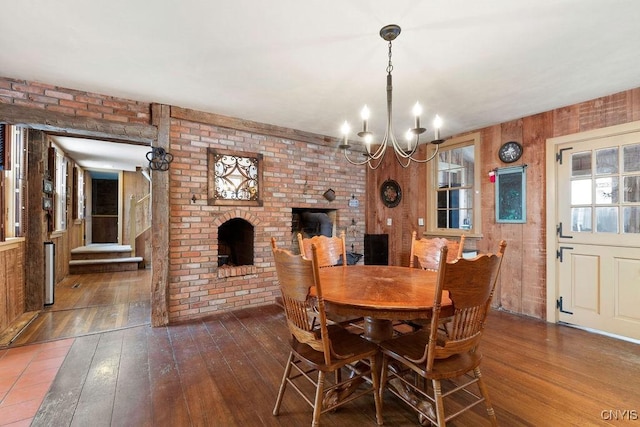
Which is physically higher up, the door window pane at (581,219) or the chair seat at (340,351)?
the door window pane at (581,219)

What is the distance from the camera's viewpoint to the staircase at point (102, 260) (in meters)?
5.53

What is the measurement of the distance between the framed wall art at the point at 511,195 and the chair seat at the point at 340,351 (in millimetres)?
2832

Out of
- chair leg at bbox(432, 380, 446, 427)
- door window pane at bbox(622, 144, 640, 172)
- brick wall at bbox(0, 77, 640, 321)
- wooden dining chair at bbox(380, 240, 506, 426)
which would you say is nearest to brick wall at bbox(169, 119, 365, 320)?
brick wall at bbox(0, 77, 640, 321)

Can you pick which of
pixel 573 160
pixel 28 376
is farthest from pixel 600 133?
pixel 28 376

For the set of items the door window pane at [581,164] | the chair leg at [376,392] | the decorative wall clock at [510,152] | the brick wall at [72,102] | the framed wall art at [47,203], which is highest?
the brick wall at [72,102]

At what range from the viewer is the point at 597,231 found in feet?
9.71

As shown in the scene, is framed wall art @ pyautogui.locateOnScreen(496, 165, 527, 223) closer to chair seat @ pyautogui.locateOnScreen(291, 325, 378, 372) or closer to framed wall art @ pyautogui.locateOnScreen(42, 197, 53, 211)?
chair seat @ pyautogui.locateOnScreen(291, 325, 378, 372)

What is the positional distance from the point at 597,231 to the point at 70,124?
5.33 meters

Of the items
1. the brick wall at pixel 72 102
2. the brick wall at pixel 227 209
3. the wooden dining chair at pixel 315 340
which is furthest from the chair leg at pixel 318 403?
the brick wall at pixel 72 102

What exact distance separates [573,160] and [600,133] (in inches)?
13.0

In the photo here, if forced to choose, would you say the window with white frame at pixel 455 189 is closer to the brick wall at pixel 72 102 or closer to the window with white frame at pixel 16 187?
the brick wall at pixel 72 102

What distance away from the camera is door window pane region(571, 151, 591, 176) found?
3026mm

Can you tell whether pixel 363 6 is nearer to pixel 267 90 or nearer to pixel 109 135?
pixel 267 90

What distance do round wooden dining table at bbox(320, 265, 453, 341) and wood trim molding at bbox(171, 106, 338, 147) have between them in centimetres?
221
